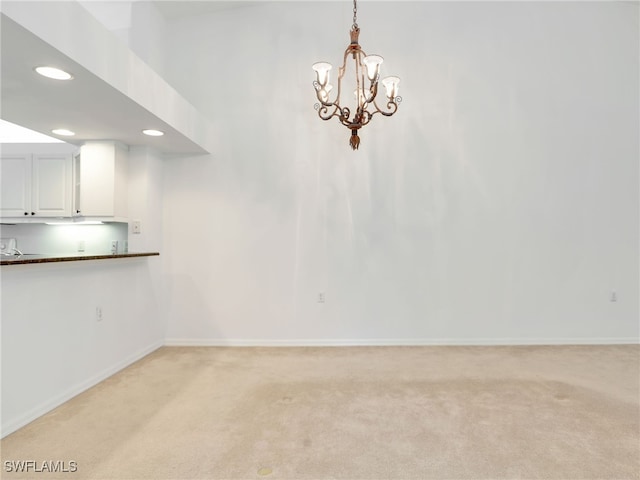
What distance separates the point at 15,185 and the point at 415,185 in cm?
446

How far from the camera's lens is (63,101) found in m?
2.44

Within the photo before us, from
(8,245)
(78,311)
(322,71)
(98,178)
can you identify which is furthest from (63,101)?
(8,245)

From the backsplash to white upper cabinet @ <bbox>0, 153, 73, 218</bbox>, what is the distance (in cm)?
32

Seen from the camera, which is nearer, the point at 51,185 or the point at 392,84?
the point at 392,84

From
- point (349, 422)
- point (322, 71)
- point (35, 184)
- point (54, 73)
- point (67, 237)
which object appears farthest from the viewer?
point (67, 237)

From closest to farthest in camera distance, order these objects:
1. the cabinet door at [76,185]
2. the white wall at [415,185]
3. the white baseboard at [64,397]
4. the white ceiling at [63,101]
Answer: the white ceiling at [63,101]
the white baseboard at [64,397]
the cabinet door at [76,185]
the white wall at [415,185]

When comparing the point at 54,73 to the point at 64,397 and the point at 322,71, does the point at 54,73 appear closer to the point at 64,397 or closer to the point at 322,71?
the point at 322,71

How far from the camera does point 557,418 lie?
2305mm

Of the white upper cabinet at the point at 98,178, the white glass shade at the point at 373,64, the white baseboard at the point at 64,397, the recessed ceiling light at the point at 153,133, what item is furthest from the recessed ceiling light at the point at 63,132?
the white glass shade at the point at 373,64

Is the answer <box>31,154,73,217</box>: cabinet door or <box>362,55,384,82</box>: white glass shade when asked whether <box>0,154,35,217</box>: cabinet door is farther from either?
<box>362,55,384,82</box>: white glass shade

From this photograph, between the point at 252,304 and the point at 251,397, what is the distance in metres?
1.46

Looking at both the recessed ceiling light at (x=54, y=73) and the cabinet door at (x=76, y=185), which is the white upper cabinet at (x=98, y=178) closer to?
the cabinet door at (x=76, y=185)

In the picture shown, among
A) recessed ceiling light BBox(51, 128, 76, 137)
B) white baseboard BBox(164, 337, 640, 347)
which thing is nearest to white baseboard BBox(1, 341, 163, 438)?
white baseboard BBox(164, 337, 640, 347)

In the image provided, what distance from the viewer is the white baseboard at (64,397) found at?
2.09m
